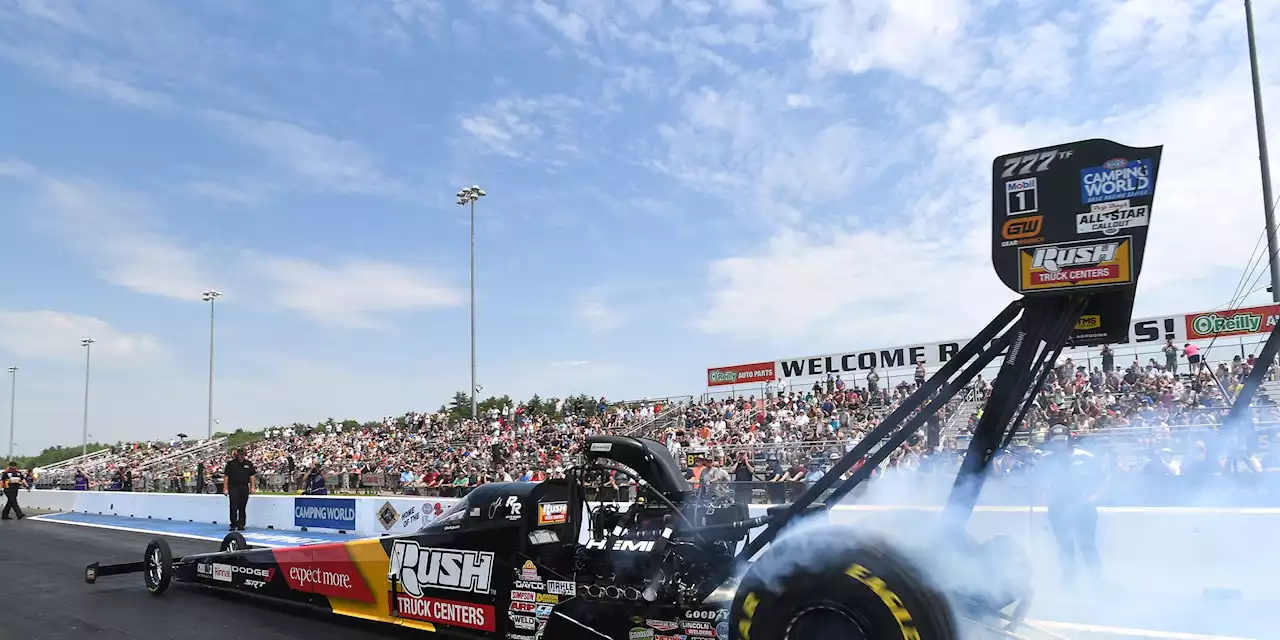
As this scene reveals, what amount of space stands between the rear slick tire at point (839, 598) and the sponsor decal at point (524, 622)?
210cm

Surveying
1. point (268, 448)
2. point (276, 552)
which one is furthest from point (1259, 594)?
point (268, 448)

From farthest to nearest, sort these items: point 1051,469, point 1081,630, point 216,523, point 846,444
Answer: point 216,523 < point 846,444 < point 1051,469 < point 1081,630

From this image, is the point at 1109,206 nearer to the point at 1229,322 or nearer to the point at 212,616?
the point at 212,616

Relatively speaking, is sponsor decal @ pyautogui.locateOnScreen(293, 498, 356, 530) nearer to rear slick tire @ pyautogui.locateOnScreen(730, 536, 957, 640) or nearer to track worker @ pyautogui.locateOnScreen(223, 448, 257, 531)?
track worker @ pyautogui.locateOnScreen(223, 448, 257, 531)

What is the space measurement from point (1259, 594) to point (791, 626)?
17.3 ft

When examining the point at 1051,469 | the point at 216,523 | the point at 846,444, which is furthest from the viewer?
the point at 216,523

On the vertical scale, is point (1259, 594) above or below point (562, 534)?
below

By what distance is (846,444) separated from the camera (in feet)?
58.8

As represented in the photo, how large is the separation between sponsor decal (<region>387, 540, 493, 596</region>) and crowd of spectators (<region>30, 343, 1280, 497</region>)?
86.3 inches

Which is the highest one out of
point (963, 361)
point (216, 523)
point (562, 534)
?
point (963, 361)

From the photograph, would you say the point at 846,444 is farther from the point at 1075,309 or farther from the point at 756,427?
the point at 1075,309

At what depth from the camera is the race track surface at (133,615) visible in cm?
756

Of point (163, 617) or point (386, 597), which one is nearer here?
point (386, 597)

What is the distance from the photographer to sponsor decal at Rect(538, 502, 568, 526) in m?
6.52
